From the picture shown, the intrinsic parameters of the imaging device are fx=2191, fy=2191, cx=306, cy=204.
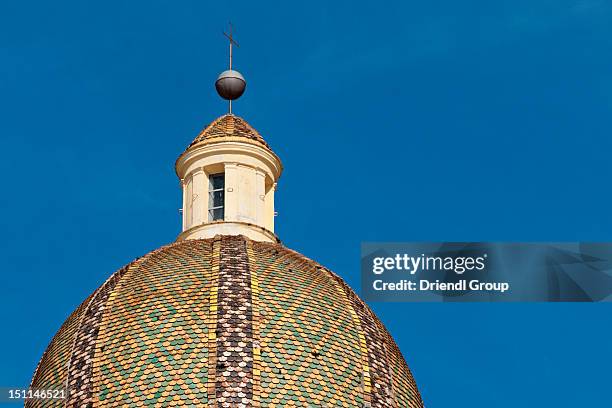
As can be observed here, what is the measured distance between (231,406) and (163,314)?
2.97 m

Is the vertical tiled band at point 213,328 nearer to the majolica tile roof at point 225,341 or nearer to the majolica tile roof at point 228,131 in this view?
the majolica tile roof at point 225,341

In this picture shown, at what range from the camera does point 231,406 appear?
38.5 m

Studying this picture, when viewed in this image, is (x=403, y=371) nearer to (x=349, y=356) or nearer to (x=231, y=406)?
(x=349, y=356)

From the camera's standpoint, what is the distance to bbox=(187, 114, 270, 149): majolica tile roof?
46.4m

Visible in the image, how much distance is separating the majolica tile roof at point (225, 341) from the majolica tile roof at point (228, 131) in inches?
148

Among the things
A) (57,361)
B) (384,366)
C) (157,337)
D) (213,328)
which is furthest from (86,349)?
(384,366)

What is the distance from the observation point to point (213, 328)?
132 feet

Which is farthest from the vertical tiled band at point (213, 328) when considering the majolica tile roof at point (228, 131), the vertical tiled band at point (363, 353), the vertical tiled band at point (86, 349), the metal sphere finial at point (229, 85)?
the metal sphere finial at point (229, 85)

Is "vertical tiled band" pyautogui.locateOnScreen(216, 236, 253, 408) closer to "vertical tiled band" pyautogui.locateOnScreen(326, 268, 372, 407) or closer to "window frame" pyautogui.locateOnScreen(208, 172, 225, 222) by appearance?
"vertical tiled band" pyautogui.locateOnScreen(326, 268, 372, 407)

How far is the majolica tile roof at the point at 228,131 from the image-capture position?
46375 mm

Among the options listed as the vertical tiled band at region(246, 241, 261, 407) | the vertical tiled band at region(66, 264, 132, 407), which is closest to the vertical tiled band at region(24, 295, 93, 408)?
the vertical tiled band at region(66, 264, 132, 407)

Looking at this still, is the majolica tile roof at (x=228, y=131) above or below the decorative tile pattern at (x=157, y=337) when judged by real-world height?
above

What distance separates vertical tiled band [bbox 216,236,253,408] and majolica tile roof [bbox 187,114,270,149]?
4.17m

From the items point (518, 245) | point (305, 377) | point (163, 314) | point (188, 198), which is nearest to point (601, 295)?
point (518, 245)
